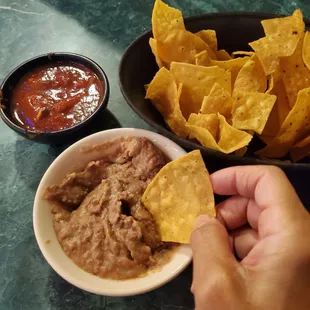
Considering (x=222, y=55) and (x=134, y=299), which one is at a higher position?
(x=222, y=55)

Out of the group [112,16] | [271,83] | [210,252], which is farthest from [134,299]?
[112,16]

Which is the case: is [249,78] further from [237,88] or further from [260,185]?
[260,185]

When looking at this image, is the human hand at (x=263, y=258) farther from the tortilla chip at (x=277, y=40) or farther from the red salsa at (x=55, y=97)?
the red salsa at (x=55, y=97)

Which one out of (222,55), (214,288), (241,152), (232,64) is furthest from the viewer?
(222,55)

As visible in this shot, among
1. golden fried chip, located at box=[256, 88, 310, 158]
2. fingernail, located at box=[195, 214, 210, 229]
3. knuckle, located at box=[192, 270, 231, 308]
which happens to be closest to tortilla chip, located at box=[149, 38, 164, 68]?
golden fried chip, located at box=[256, 88, 310, 158]

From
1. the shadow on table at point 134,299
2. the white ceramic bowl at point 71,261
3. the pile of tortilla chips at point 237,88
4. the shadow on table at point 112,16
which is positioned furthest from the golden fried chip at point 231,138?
the shadow on table at point 112,16

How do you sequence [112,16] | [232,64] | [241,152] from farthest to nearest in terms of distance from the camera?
1. [112,16]
2. [232,64]
3. [241,152]
